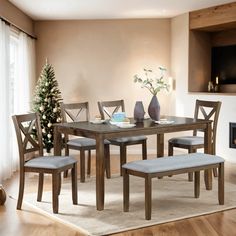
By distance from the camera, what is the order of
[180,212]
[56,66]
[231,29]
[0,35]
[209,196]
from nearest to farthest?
[180,212], [209,196], [0,35], [231,29], [56,66]

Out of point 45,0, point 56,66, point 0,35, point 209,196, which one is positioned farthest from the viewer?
point 56,66

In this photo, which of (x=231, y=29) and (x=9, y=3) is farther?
(x=231, y=29)

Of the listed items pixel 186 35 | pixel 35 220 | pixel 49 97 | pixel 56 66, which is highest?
pixel 186 35

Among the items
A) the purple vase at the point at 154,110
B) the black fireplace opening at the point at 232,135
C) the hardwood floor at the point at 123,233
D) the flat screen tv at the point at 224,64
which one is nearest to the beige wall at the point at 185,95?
the black fireplace opening at the point at 232,135

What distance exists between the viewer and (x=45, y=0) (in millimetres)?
5926

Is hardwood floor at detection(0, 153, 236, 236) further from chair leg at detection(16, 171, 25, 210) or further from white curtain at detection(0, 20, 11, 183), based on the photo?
white curtain at detection(0, 20, 11, 183)

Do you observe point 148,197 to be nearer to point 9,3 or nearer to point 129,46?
point 9,3

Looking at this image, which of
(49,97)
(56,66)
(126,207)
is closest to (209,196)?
(126,207)

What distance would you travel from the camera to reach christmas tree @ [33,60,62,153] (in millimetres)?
6309

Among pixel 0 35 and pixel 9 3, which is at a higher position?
pixel 9 3

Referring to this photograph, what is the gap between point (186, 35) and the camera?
24.0 ft

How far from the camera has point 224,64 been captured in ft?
24.4

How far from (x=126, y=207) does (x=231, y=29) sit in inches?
168

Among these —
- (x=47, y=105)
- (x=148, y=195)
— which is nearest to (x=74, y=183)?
(x=148, y=195)
